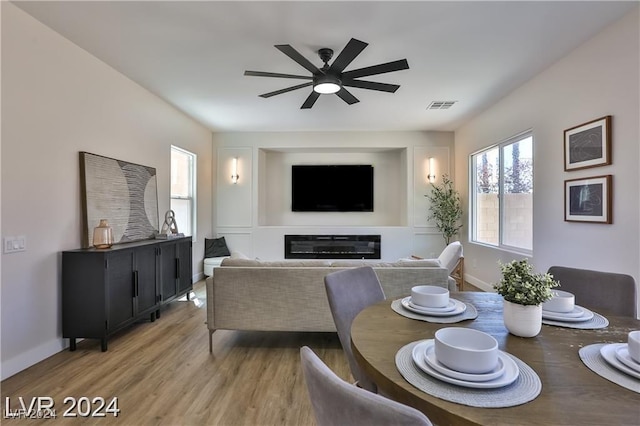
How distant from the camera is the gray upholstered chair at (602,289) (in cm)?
160

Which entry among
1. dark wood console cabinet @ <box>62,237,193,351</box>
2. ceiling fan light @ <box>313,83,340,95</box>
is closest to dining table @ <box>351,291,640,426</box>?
ceiling fan light @ <box>313,83,340,95</box>

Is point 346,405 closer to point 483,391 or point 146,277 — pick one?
point 483,391

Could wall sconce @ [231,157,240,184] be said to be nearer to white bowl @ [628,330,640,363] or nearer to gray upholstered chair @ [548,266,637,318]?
gray upholstered chair @ [548,266,637,318]

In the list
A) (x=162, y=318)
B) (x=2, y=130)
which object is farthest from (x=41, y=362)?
(x=2, y=130)

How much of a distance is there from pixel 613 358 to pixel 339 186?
5779 millimetres

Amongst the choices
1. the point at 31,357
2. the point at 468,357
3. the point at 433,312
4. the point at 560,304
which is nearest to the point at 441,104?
the point at 560,304

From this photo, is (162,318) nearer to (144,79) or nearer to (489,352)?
(144,79)

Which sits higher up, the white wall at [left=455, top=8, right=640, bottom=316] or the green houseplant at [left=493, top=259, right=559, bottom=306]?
the white wall at [left=455, top=8, right=640, bottom=316]

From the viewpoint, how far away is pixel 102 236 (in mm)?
2943

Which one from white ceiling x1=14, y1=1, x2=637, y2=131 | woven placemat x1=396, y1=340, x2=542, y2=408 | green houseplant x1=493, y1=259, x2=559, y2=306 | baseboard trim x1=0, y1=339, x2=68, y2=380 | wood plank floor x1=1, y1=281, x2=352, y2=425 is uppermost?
white ceiling x1=14, y1=1, x2=637, y2=131

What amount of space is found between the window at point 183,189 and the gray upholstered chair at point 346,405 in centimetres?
477

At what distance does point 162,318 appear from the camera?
369cm

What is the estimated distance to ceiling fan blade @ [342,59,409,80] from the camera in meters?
2.52

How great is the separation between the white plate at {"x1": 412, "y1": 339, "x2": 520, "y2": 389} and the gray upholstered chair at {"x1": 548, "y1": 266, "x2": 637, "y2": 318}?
100 cm
